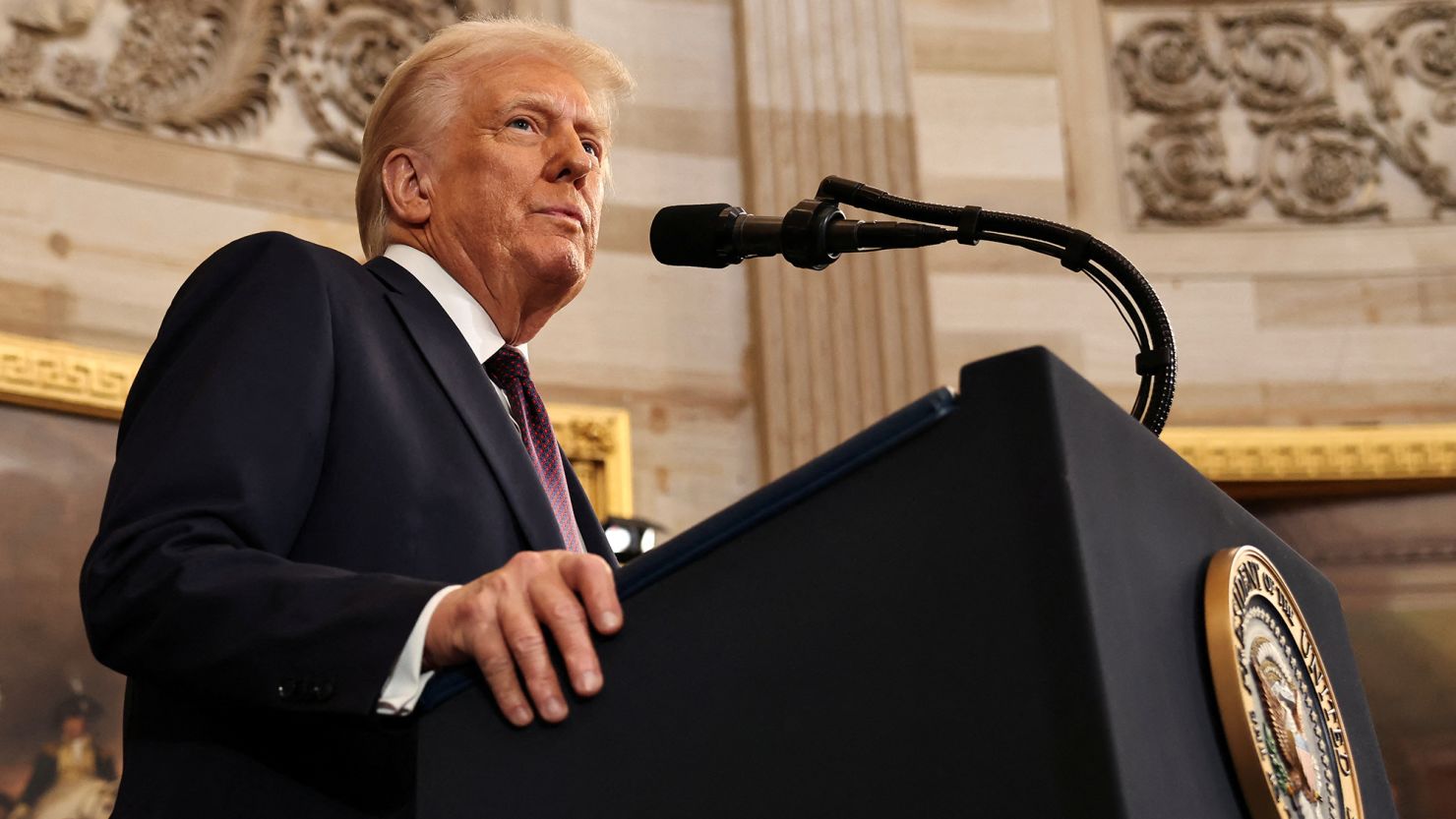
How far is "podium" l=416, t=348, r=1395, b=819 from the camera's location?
1.08 metres

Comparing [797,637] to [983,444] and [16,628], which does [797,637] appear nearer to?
[983,444]

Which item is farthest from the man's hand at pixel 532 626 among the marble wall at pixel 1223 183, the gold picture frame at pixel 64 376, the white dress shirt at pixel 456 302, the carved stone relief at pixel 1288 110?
the carved stone relief at pixel 1288 110

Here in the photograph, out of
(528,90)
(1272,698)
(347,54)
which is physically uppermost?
(347,54)

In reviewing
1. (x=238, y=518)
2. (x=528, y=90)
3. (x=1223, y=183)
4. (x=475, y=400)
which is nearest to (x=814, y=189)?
(x=1223, y=183)

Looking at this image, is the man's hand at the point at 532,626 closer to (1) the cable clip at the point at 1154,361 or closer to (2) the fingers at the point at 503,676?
(2) the fingers at the point at 503,676

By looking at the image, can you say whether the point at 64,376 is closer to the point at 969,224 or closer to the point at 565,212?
the point at 565,212

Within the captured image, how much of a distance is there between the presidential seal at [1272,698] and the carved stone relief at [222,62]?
3.80 metres

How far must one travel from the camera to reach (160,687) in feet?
4.93

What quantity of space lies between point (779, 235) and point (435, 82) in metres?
0.77

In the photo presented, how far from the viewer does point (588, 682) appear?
3.96 ft

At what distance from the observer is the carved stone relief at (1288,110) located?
5.78 meters

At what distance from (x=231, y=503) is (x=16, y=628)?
8.91ft

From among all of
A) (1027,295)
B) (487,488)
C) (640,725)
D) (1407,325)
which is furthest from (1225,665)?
(1407,325)

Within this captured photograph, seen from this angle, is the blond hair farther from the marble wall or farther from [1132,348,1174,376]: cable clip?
the marble wall
